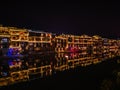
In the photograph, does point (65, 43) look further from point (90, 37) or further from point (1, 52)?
point (1, 52)

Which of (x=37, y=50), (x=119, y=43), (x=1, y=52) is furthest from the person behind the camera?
(x=119, y=43)

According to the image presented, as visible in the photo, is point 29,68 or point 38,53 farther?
point 38,53

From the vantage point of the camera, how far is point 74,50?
27891 mm

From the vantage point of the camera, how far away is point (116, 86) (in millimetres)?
4586

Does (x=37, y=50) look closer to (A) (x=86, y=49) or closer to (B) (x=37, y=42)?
(B) (x=37, y=42)

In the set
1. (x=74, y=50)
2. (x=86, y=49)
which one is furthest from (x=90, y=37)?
(x=74, y=50)

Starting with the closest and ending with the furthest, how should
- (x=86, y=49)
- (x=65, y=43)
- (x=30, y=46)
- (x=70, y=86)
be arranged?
(x=70, y=86) → (x=30, y=46) → (x=65, y=43) → (x=86, y=49)

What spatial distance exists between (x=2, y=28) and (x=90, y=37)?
1965 cm

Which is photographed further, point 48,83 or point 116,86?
point 48,83

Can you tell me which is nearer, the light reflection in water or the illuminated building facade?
the light reflection in water

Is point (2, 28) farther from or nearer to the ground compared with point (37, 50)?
farther from the ground

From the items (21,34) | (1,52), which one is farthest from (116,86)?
(21,34)

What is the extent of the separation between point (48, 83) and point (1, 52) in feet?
28.8

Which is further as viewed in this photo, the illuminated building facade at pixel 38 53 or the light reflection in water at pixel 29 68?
the illuminated building facade at pixel 38 53
